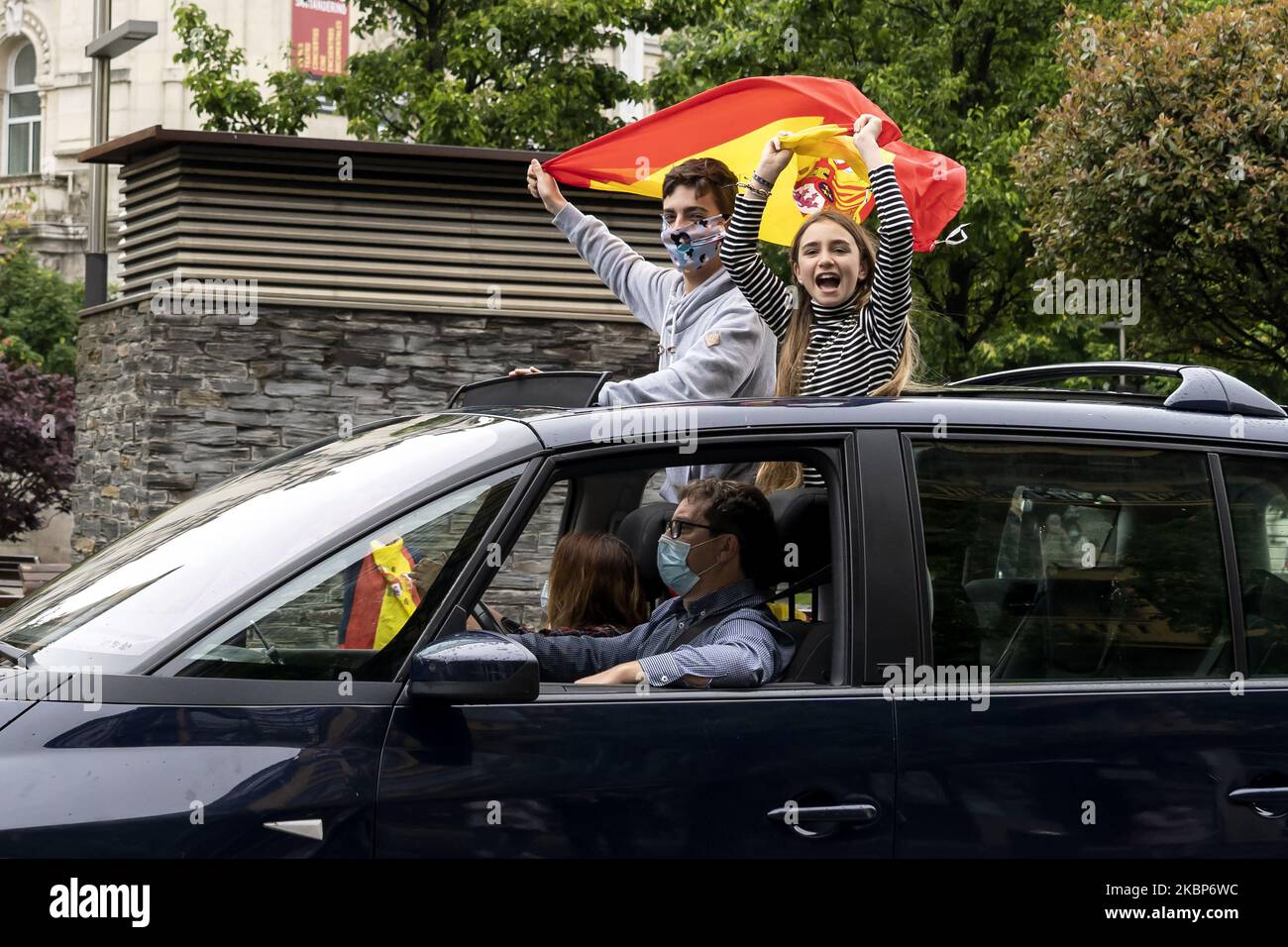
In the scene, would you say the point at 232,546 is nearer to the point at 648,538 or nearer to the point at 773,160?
the point at 648,538

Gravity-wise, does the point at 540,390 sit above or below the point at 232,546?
above

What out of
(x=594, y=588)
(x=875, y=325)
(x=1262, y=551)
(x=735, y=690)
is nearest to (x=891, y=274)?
(x=875, y=325)

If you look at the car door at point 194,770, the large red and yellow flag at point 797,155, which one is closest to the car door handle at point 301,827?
the car door at point 194,770

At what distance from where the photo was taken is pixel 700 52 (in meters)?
18.9

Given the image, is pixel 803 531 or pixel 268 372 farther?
pixel 268 372

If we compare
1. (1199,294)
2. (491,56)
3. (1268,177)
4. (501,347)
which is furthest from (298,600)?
(491,56)

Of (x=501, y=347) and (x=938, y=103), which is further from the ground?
(x=938, y=103)

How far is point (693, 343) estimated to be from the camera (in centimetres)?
496

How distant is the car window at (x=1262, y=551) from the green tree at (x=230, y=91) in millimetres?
15660

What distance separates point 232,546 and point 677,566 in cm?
104

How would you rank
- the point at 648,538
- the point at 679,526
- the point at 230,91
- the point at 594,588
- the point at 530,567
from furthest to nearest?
the point at 230,91
the point at 530,567
the point at 648,538
the point at 594,588
the point at 679,526

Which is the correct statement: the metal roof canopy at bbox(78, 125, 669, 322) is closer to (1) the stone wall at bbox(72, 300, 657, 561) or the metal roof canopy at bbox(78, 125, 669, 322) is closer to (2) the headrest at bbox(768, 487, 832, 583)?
(1) the stone wall at bbox(72, 300, 657, 561)
